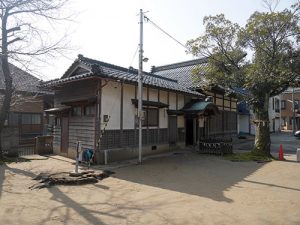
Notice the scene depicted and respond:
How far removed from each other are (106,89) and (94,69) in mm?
1429

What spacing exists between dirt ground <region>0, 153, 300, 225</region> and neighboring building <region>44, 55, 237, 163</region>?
2.41 metres

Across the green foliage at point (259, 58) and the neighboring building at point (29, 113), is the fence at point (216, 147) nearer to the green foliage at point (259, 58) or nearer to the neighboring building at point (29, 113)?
the green foliage at point (259, 58)

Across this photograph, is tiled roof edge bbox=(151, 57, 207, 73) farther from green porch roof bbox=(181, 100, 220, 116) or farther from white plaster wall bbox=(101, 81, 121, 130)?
white plaster wall bbox=(101, 81, 121, 130)

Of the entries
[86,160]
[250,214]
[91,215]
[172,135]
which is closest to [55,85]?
[86,160]

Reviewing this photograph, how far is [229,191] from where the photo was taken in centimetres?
859

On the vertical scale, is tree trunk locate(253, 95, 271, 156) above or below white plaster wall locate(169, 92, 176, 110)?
below

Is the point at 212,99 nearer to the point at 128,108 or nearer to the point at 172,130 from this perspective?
the point at 172,130

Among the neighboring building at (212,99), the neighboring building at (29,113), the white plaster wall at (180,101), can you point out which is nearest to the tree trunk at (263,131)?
the neighboring building at (212,99)

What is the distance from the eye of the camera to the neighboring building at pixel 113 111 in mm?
13766

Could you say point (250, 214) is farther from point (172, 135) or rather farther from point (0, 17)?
point (0, 17)

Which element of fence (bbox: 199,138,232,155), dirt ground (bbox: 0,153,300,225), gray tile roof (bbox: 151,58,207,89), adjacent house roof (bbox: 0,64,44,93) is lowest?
dirt ground (bbox: 0,153,300,225)

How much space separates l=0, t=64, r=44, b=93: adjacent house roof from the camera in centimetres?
1647

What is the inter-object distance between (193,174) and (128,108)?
554cm

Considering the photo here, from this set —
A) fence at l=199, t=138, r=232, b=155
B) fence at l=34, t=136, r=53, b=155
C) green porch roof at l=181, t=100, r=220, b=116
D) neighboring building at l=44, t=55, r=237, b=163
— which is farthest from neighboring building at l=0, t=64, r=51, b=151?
fence at l=199, t=138, r=232, b=155
